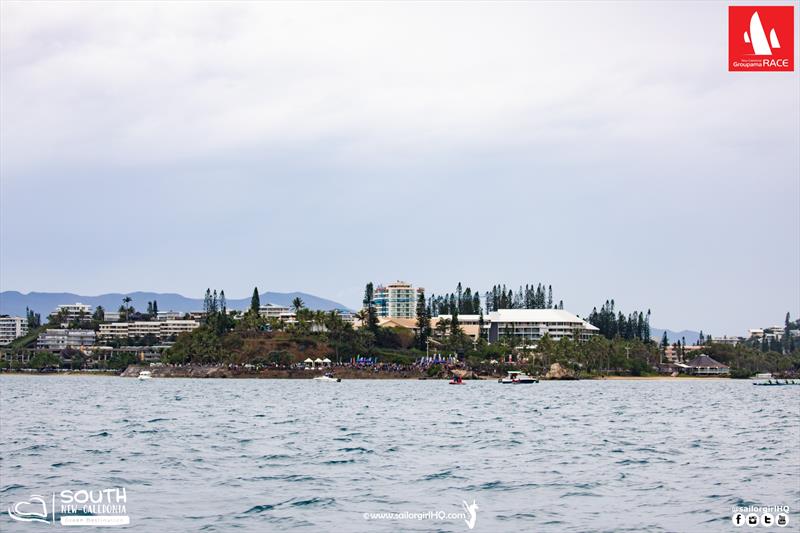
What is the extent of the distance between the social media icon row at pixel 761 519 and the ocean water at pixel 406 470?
0.33 metres

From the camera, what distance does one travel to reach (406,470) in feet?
142

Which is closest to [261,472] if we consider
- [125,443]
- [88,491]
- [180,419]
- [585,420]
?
[88,491]

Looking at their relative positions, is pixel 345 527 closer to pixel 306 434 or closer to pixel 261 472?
pixel 261 472

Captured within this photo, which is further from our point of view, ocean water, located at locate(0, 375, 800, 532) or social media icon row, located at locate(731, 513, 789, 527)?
ocean water, located at locate(0, 375, 800, 532)

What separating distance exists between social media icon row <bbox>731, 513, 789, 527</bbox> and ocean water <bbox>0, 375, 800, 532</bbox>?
0.33 meters

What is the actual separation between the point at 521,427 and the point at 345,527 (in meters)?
39.5

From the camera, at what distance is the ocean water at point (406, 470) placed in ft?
107

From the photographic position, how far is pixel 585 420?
256 ft

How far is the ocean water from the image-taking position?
32.5 meters

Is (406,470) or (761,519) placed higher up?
(406,470)

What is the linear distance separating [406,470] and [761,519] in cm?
1542

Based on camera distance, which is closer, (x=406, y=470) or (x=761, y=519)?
(x=761, y=519)

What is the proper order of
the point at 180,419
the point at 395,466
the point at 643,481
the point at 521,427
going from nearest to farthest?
1. the point at 643,481
2. the point at 395,466
3. the point at 521,427
4. the point at 180,419

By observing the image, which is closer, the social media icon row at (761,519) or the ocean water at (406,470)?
the social media icon row at (761,519)
